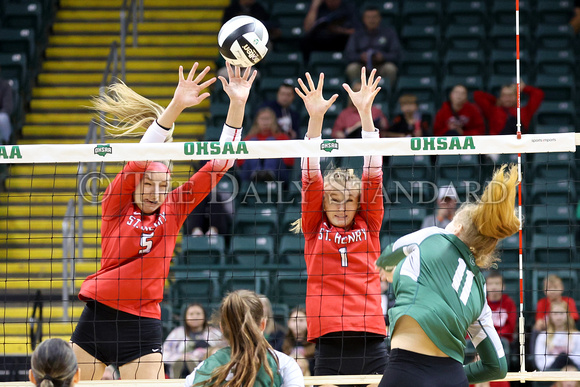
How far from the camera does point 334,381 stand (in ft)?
16.4

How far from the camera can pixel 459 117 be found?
10180mm

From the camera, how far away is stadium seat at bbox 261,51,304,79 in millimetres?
11508

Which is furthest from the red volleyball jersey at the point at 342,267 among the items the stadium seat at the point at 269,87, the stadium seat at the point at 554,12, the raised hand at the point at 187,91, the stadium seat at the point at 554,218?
the stadium seat at the point at 554,12

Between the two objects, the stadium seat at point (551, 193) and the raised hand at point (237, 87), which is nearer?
the raised hand at point (237, 87)

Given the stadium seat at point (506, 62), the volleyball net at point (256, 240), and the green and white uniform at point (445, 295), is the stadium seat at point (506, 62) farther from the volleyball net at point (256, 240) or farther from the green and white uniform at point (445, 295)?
the green and white uniform at point (445, 295)

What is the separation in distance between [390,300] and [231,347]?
4.29 m

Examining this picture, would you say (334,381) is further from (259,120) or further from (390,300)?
(259,120)

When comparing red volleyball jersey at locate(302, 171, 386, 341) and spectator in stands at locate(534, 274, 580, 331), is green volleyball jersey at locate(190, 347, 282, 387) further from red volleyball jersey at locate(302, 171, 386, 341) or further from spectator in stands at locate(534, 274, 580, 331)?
spectator in stands at locate(534, 274, 580, 331)

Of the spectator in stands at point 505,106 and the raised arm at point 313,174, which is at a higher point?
the spectator in stands at point 505,106

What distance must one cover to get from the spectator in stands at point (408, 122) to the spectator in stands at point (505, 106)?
0.79 metres

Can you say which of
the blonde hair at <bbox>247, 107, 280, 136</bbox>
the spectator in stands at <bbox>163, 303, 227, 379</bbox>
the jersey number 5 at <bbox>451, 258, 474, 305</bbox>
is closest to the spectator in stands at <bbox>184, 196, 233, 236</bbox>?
the blonde hair at <bbox>247, 107, 280, 136</bbox>

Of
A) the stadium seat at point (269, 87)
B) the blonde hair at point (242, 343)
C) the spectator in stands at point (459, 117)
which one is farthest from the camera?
the stadium seat at point (269, 87)

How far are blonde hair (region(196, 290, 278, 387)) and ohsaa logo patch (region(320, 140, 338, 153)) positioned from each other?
5.32 feet

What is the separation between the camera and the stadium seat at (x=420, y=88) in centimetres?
1094
